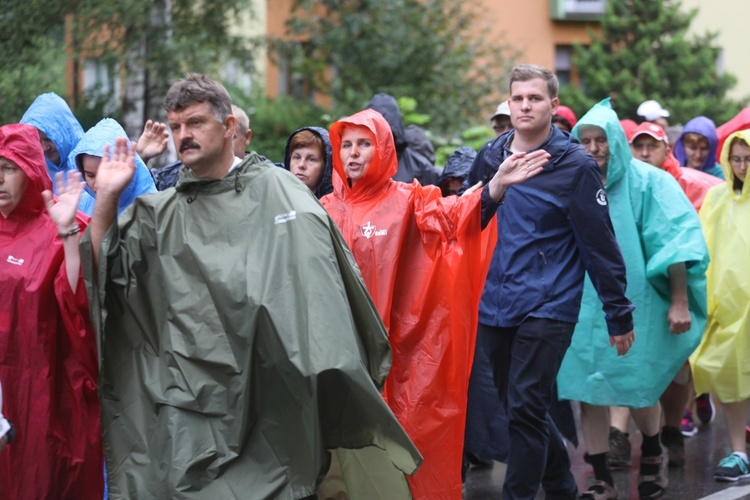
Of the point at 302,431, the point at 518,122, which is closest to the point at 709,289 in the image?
the point at 518,122

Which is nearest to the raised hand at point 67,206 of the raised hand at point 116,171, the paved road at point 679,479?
the raised hand at point 116,171

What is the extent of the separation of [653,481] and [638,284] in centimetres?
116

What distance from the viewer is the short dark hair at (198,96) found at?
493 cm

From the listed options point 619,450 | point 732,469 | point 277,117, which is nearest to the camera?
point 732,469

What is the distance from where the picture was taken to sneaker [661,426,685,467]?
8.55 metres

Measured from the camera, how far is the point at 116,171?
4.86 metres

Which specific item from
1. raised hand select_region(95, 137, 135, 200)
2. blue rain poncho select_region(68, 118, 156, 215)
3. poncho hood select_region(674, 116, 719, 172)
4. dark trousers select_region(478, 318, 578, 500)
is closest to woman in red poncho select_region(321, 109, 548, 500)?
dark trousers select_region(478, 318, 578, 500)

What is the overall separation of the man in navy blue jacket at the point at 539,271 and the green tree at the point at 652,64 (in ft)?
61.1

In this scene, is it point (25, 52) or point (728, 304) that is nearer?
point (728, 304)

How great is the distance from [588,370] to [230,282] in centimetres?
355

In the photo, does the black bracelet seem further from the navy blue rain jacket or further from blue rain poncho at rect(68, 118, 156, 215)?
the navy blue rain jacket

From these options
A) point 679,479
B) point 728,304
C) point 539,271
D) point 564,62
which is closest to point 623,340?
point 539,271

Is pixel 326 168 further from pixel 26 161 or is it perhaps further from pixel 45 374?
pixel 45 374

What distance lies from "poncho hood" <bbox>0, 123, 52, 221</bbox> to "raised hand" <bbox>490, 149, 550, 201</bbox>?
2.05 metres
